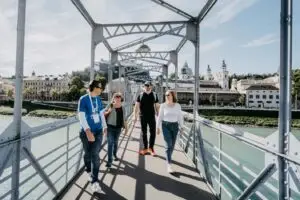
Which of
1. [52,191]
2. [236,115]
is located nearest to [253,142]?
[52,191]

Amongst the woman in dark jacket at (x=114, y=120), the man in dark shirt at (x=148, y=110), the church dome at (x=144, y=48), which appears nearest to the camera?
the woman in dark jacket at (x=114, y=120)

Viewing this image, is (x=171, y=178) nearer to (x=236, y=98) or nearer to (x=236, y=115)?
(x=236, y=115)

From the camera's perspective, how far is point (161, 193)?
151 inches

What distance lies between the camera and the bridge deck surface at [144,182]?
3.74 metres

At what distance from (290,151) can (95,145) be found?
2335 millimetres

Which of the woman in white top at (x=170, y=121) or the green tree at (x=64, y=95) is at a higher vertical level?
the green tree at (x=64, y=95)

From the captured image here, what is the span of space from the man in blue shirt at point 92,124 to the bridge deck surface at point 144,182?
0.89 feet

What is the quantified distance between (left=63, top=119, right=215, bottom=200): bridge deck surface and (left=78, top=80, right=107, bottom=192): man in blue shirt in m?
0.27

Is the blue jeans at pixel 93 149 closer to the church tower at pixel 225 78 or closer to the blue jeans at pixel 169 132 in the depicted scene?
the blue jeans at pixel 169 132

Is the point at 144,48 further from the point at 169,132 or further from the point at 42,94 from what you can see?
the point at 42,94

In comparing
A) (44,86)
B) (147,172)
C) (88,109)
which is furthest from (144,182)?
(44,86)

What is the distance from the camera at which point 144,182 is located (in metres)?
4.30

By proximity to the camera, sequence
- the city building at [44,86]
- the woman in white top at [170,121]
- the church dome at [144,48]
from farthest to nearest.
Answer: the city building at [44,86], the church dome at [144,48], the woman in white top at [170,121]

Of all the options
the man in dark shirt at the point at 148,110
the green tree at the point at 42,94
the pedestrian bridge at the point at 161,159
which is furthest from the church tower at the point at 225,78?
the man in dark shirt at the point at 148,110
